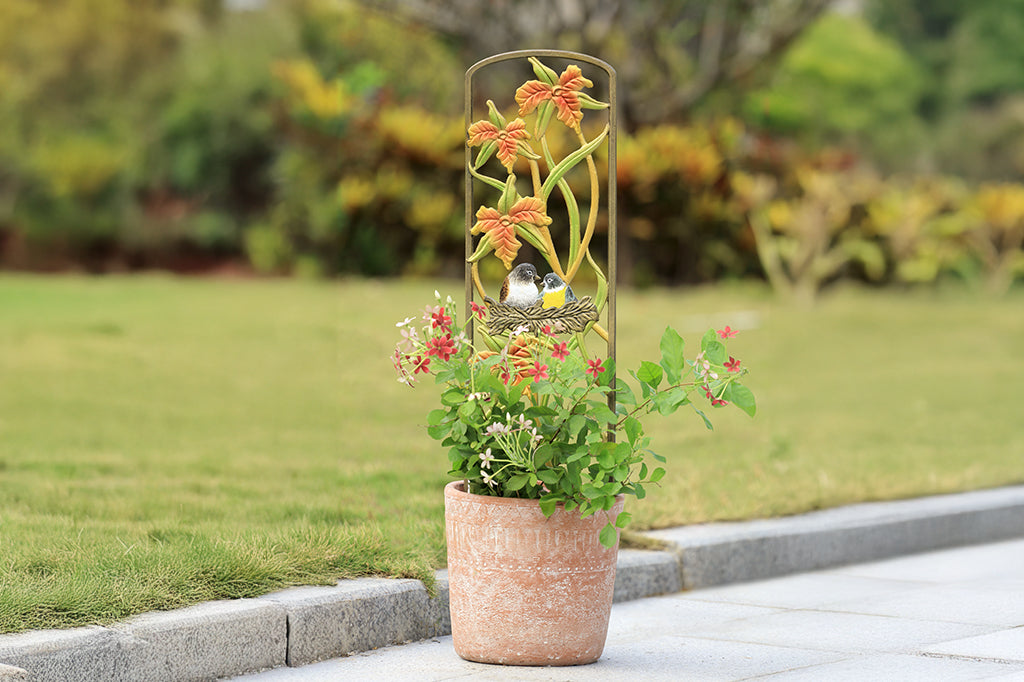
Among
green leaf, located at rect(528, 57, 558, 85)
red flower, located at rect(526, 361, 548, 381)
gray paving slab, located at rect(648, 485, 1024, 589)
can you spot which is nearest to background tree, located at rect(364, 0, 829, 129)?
gray paving slab, located at rect(648, 485, 1024, 589)

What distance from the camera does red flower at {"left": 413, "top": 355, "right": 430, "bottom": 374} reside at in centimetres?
418

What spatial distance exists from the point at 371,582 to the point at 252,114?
58.9 ft

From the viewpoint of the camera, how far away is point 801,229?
16172 millimetres

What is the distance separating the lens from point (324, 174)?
19.6 metres

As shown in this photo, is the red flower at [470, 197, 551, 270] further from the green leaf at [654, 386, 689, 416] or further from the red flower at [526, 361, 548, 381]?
the green leaf at [654, 386, 689, 416]

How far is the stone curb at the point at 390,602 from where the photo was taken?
146 inches

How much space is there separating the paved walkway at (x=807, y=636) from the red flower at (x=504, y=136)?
1.64 metres

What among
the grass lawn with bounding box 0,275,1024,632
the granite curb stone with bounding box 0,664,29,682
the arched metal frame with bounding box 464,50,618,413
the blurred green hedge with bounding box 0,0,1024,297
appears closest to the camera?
the granite curb stone with bounding box 0,664,29,682

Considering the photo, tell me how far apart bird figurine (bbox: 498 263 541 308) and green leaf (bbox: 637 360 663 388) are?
47cm

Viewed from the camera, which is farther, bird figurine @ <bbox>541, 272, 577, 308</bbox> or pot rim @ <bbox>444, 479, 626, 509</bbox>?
bird figurine @ <bbox>541, 272, 577, 308</bbox>

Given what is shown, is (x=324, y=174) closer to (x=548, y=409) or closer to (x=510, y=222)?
(x=510, y=222)

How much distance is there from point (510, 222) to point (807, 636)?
177 centimetres

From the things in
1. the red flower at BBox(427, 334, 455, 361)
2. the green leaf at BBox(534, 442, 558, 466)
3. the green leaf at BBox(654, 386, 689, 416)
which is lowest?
the green leaf at BBox(534, 442, 558, 466)

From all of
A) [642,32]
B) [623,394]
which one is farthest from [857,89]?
[623,394]
